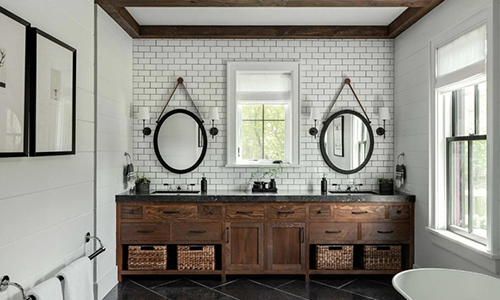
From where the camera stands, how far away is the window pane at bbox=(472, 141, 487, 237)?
10.5 ft

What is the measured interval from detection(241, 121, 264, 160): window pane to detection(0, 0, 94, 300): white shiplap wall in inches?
77.4

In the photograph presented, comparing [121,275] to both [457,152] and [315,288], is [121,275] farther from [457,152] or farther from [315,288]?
[457,152]

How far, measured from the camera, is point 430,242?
12.9 feet

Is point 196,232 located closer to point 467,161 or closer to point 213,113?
point 213,113

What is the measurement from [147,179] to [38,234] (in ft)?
7.10

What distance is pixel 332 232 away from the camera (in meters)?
4.23

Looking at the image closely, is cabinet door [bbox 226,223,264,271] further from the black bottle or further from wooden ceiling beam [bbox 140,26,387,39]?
wooden ceiling beam [bbox 140,26,387,39]

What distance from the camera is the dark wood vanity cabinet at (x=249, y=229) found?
421 cm

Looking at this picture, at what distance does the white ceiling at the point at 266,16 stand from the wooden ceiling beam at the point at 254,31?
5 cm

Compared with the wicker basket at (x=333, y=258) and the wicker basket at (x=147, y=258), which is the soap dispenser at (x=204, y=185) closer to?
the wicker basket at (x=147, y=258)

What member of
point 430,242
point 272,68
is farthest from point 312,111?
point 430,242

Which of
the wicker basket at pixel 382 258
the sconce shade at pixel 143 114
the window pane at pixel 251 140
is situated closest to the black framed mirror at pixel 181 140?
the sconce shade at pixel 143 114

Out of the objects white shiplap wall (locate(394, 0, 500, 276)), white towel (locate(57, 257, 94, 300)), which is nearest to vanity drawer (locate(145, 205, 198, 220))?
white towel (locate(57, 257, 94, 300))

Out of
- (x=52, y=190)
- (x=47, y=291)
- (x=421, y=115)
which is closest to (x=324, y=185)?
(x=421, y=115)
